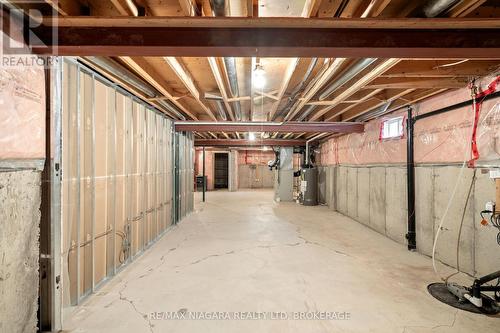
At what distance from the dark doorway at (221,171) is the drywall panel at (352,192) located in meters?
8.20

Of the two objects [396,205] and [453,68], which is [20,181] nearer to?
[453,68]

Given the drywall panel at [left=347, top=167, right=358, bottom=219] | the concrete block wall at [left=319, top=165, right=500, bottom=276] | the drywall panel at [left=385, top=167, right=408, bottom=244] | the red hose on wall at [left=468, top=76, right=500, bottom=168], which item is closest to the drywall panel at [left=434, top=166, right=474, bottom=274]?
the concrete block wall at [left=319, top=165, right=500, bottom=276]

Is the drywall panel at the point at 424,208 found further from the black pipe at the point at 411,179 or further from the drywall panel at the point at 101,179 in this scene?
the drywall panel at the point at 101,179

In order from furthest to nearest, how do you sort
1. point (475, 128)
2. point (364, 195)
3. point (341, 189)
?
point (341, 189)
point (364, 195)
point (475, 128)

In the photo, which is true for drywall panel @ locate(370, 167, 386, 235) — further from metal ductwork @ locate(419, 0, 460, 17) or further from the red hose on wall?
metal ductwork @ locate(419, 0, 460, 17)

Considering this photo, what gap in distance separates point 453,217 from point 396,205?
1118mm

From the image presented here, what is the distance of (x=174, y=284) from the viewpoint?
2633mm

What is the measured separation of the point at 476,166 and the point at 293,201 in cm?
628

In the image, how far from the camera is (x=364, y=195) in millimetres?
5309

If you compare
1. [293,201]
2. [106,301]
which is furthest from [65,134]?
[293,201]

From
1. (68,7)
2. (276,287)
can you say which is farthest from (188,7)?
(276,287)

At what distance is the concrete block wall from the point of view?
2.65 meters

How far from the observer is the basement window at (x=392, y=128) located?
4.04m

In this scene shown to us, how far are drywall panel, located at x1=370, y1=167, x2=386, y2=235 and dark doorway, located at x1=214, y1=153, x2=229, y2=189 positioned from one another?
927 centimetres
